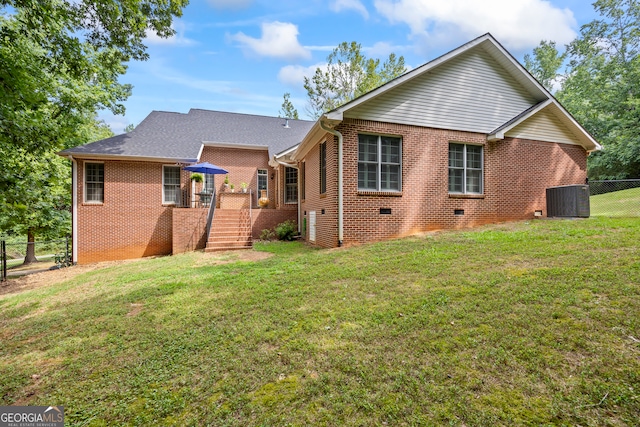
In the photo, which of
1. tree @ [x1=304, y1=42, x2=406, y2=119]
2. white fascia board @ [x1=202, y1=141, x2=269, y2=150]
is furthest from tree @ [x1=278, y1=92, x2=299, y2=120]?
white fascia board @ [x1=202, y1=141, x2=269, y2=150]

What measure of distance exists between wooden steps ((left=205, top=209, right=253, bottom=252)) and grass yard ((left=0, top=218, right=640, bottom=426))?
17.1 ft

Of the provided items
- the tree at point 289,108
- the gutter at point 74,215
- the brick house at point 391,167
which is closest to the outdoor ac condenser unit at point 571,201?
the brick house at point 391,167

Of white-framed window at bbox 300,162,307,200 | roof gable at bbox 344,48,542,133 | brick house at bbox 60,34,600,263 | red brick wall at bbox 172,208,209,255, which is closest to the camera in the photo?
brick house at bbox 60,34,600,263

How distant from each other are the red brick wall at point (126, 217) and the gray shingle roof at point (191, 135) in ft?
2.12

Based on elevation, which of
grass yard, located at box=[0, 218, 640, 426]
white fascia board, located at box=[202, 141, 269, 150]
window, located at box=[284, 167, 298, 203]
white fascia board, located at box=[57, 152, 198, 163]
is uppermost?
white fascia board, located at box=[202, 141, 269, 150]

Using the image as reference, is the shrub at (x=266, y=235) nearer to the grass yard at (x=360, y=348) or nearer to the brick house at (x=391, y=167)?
the brick house at (x=391, y=167)

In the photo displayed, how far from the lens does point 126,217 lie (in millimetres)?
12398

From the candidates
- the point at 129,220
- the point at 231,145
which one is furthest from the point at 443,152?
the point at 129,220

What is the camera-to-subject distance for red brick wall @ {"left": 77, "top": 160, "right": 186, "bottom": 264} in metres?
12.0

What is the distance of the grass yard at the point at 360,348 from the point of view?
2205mm

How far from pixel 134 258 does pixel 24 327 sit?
8.34 m

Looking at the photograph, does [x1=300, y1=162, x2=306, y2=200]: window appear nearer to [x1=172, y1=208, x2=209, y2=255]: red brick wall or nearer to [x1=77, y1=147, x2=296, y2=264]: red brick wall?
[x1=172, y1=208, x2=209, y2=255]: red brick wall

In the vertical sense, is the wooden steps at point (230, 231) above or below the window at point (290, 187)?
below

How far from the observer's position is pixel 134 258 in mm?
12344
